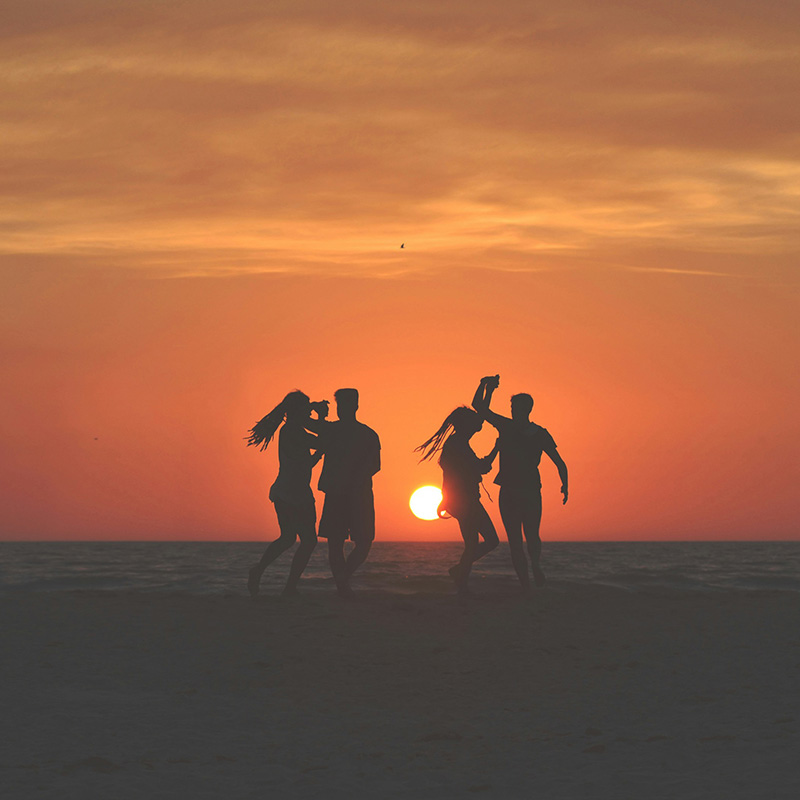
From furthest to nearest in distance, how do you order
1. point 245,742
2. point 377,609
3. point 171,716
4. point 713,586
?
point 713,586, point 377,609, point 171,716, point 245,742

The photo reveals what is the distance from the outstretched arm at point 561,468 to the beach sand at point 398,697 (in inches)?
48.8

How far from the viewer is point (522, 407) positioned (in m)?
12.9

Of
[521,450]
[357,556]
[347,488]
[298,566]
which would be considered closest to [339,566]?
[357,556]

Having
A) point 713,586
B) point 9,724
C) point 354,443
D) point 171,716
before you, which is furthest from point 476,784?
point 713,586

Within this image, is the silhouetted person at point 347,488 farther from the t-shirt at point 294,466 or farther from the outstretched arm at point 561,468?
the outstretched arm at point 561,468

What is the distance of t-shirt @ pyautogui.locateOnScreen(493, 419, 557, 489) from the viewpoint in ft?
42.0

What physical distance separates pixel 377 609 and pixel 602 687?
3.24m

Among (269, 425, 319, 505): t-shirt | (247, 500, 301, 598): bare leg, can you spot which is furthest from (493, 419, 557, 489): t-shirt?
(247, 500, 301, 598): bare leg

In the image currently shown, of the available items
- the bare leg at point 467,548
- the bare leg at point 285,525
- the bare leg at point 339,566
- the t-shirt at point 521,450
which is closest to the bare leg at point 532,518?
the t-shirt at point 521,450

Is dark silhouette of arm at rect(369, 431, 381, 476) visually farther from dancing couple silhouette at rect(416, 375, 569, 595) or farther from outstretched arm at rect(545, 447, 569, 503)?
outstretched arm at rect(545, 447, 569, 503)

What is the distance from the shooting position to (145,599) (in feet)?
39.8

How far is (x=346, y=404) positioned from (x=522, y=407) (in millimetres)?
2156

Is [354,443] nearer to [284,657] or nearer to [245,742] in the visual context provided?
[284,657]

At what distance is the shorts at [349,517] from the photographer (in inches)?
474
